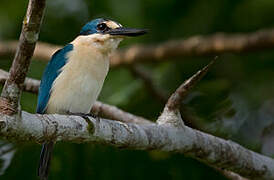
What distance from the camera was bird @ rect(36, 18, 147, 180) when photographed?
372 centimetres

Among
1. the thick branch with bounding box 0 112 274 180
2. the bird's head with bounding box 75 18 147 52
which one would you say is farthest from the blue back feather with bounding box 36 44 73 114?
the thick branch with bounding box 0 112 274 180

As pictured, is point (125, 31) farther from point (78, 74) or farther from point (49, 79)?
point (49, 79)

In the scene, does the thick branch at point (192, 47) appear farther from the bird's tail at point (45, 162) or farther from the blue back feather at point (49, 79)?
the bird's tail at point (45, 162)

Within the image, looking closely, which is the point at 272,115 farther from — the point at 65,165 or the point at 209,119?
the point at 65,165

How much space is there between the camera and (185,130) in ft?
10.9

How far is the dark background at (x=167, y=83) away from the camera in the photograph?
420 centimetres

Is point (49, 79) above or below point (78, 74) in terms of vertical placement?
below

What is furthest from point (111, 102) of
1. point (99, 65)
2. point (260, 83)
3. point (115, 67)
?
point (260, 83)

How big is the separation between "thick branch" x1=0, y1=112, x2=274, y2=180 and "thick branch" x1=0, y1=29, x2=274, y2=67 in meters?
1.32

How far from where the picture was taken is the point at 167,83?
17.0 feet

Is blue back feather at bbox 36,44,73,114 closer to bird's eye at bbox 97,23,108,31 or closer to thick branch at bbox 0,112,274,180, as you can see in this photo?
bird's eye at bbox 97,23,108,31

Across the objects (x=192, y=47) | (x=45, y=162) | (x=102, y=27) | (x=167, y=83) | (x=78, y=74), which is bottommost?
(x=45, y=162)

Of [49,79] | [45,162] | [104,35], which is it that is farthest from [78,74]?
[45,162]

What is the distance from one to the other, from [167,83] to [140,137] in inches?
84.5
